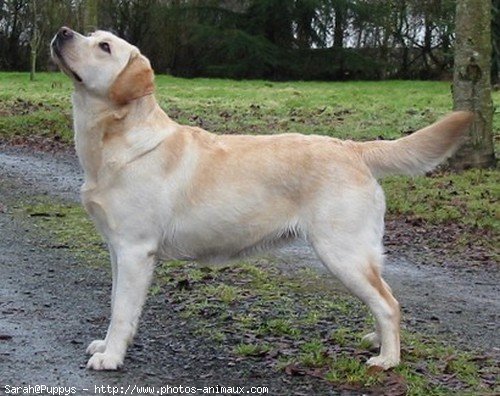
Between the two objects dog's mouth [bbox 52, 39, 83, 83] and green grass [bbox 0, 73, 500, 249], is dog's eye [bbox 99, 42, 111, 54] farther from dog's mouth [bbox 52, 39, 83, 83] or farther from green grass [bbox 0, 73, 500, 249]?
green grass [bbox 0, 73, 500, 249]

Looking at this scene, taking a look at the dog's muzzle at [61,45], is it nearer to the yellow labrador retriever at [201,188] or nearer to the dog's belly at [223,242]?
the yellow labrador retriever at [201,188]

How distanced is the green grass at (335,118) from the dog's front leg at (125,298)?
16.9ft

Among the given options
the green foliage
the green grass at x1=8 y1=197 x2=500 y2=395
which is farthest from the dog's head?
the green foliage

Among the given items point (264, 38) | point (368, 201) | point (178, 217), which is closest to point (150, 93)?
point (178, 217)

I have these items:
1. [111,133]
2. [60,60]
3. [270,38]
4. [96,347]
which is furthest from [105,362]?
[270,38]

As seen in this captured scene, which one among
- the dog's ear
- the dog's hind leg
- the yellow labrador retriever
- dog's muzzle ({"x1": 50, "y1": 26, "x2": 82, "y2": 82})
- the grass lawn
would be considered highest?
dog's muzzle ({"x1": 50, "y1": 26, "x2": 82, "y2": 82})

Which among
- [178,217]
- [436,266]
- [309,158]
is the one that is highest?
[309,158]

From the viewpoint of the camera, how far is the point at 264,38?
40188 millimetres

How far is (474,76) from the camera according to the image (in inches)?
492

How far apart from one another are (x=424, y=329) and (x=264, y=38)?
34705mm

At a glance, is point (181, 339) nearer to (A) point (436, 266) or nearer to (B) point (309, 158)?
(B) point (309, 158)

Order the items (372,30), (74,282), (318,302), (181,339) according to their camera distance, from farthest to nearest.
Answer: (372,30) → (74,282) → (318,302) → (181,339)

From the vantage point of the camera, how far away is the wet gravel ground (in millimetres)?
5152

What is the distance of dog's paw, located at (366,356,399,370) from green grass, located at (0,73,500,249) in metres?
4.46
